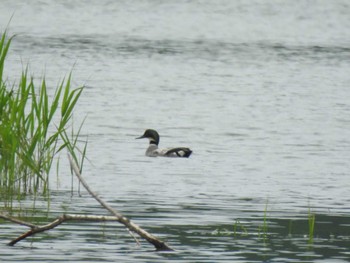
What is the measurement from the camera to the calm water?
1203 cm

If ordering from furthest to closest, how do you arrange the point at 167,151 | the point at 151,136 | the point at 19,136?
the point at 151,136, the point at 167,151, the point at 19,136

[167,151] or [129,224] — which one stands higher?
[129,224]

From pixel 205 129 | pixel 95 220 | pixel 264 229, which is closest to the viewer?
pixel 95 220

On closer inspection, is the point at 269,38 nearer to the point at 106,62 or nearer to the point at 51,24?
the point at 51,24

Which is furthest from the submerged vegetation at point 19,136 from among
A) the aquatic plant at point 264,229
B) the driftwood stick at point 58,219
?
the driftwood stick at point 58,219

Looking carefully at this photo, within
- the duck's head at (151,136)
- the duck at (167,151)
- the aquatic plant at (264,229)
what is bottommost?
the duck at (167,151)

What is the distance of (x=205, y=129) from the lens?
24359mm

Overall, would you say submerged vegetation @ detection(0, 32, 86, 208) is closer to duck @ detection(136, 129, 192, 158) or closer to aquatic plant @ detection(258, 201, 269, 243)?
aquatic plant @ detection(258, 201, 269, 243)

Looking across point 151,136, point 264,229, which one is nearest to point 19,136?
point 264,229

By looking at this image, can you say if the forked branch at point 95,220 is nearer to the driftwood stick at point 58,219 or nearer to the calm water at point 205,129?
the driftwood stick at point 58,219

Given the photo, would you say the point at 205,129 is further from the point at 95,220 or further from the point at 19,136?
the point at 95,220

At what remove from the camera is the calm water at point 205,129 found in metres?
12.0

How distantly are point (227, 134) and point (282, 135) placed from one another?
94 cm

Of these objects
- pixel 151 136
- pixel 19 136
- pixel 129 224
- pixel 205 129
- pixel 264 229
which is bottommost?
pixel 205 129
